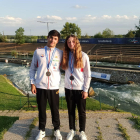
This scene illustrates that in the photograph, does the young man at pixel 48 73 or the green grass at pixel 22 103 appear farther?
the green grass at pixel 22 103

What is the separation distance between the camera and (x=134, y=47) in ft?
147

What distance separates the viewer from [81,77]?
10.5ft

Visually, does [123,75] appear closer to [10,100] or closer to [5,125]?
[10,100]

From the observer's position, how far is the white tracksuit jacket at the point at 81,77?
3.17 meters

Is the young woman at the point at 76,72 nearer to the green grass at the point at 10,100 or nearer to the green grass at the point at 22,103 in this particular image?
the green grass at the point at 22,103

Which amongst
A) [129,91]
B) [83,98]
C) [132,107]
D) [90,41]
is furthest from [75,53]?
[90,41]

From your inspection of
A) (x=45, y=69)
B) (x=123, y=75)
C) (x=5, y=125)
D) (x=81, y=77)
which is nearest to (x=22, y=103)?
(x=5, y=125)

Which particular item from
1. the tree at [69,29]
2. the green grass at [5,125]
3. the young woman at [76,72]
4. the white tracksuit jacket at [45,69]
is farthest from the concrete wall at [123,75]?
the tree at [69,29]

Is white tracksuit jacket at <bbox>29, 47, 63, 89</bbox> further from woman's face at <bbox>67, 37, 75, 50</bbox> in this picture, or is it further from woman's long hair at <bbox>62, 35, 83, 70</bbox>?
woman's face at <bbox>67, 37, 75, 50</bbox>

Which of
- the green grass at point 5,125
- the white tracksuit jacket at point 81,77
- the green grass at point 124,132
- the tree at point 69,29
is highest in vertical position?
the tree at point 69,29

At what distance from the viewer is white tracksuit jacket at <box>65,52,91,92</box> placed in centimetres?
317

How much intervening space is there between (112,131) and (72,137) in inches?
37.0

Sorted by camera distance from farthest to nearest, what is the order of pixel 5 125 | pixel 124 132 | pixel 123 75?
1. pixel 123 75
2. pixel 5 125
3. pixel 124 132

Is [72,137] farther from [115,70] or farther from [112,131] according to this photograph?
[115,70]
